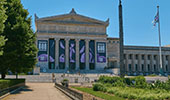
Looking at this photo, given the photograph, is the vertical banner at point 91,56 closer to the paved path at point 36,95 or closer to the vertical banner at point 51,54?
the vertical banner at point 51,54

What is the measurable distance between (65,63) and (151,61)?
1387 inches

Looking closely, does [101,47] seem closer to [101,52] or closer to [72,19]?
[101,52]

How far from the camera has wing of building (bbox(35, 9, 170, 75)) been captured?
66.5m

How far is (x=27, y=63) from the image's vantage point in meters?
25.4

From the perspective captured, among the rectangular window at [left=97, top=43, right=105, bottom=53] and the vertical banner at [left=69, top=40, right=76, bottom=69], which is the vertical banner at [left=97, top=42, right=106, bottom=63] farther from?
the vertical banner at [left=69, top=40, right=76, bottom=69]

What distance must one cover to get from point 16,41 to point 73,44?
45609 millimetres

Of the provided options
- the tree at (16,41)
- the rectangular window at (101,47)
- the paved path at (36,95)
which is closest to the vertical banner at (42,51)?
the rectangular window at (101,47)

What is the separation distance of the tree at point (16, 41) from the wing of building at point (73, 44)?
38647 millimetres

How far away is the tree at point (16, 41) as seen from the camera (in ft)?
74.9

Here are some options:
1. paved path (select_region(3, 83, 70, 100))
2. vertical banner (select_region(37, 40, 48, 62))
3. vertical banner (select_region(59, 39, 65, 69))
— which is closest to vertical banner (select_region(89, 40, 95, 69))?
vertical banner (select_region(59, 39, 65, 69))

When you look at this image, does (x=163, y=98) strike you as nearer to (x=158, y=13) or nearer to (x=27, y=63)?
(x=27, y=63)

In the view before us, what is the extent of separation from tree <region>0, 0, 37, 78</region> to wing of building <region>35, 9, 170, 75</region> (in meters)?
38.6

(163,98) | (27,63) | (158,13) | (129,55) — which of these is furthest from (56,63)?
(163,98)

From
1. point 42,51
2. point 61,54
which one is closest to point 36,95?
point 42,51
